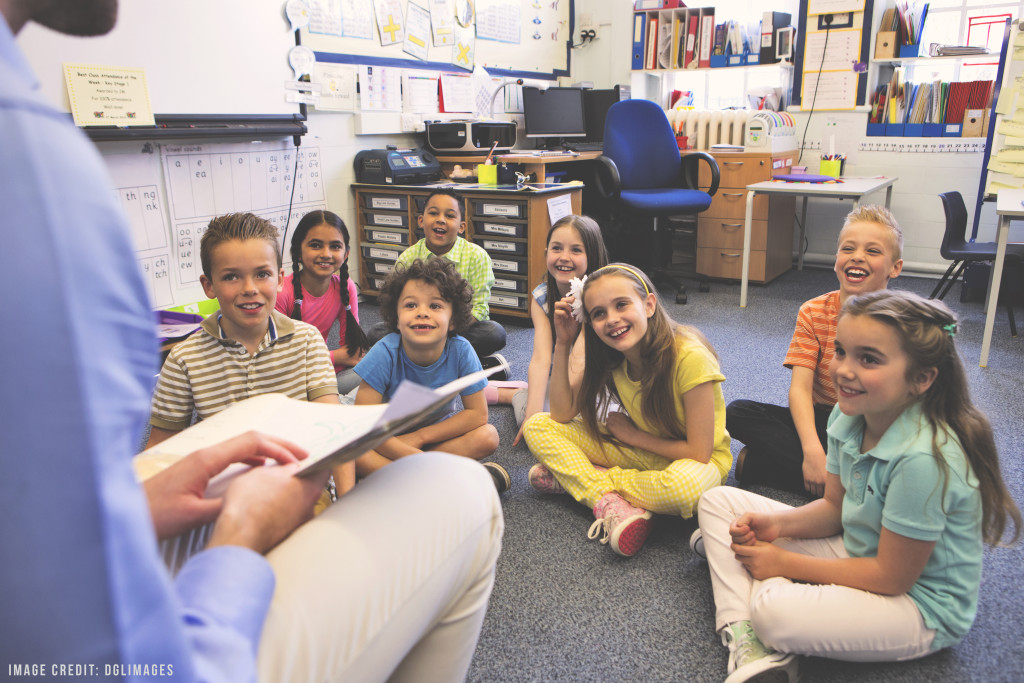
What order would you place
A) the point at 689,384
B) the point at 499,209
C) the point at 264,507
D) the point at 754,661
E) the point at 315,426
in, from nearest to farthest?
the point at 264,507
the point at 315,426
the point at 754,661
the point at 689,384
the point at 499,209

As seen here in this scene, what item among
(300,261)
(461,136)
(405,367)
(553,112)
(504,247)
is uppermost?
(553,112)

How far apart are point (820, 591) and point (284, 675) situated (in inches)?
36.2

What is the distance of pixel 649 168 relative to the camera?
4.07 meters

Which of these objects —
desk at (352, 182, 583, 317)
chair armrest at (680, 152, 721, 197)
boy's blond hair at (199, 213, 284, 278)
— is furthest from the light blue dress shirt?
chair armrest at (680, 152, 721, 197)

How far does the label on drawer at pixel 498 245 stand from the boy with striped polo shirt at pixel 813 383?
1.72 metres

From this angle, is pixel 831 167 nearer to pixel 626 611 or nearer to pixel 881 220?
pixel 881 220

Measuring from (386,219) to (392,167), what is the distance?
27 centimetres

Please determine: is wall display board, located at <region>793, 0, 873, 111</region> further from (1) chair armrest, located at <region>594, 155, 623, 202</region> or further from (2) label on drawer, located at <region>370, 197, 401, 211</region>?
(2) label on drawer, located at <region>370, 197, 401, 211</region>

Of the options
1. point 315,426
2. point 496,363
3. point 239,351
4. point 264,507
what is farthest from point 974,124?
point 264,507

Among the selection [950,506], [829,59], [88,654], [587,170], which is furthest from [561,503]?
[829,59]

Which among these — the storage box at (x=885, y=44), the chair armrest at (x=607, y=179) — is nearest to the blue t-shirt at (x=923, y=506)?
the chair armrest at (x=607, y=179)

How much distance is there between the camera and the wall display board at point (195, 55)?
225 centimetres

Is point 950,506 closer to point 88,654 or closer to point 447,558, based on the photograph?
point 447,558

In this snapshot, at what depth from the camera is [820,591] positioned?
44.8 inches
